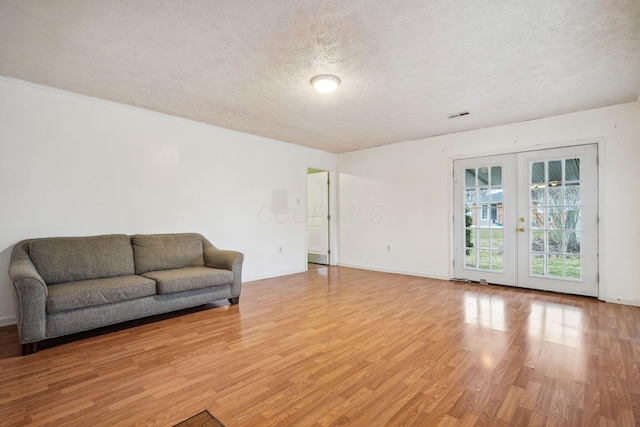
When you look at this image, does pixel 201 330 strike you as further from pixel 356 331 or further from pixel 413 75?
pixel 413 75

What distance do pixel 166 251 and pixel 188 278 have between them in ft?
2.32

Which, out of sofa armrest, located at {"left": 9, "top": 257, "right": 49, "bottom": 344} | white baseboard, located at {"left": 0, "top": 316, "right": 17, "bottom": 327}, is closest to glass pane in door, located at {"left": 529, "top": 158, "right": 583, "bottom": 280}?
sofa armrest, located at {"left": 9, "top": 257, "right": 49, "bottom": 344}

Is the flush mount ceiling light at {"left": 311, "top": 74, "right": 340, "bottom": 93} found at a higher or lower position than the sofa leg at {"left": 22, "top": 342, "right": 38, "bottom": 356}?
higher

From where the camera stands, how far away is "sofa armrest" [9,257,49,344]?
252 cm

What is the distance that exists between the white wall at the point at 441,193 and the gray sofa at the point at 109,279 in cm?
327

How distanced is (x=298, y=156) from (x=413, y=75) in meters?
3.42

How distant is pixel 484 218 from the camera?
5.09 metres

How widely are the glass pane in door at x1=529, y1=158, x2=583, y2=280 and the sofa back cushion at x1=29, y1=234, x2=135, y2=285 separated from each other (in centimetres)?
543

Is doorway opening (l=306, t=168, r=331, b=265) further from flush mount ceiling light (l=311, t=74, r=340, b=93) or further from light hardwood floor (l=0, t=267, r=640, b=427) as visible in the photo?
flush mount ceiling light (l=311, t=74, r=340, b=93)

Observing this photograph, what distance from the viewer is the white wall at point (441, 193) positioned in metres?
3.96

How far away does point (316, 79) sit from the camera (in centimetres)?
315

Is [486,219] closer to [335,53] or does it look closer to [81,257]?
[335,53]

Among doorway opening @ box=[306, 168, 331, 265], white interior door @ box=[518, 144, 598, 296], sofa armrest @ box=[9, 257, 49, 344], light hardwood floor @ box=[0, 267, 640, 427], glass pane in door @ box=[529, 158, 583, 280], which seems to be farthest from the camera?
doorway opening @ box=[306, 168, 331, 265]

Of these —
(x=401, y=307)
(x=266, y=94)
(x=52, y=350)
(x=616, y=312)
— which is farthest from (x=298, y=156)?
(x=616, y=312)
